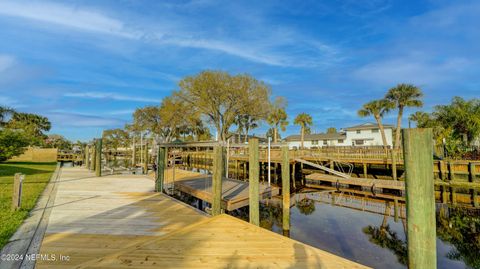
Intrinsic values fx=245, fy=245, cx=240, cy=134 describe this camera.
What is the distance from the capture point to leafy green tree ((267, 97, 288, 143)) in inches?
1410

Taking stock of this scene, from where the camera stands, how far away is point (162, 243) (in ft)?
12.4

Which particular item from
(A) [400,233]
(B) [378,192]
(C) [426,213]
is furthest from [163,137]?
(C) [426,213]

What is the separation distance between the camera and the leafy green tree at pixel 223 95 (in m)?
32.5

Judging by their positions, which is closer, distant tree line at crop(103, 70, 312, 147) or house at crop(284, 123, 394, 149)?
distant tree line at crop(103, 70, 312, 147)

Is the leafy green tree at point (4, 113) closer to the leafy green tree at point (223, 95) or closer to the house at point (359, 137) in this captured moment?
the leafy green tree at point (223, 95)

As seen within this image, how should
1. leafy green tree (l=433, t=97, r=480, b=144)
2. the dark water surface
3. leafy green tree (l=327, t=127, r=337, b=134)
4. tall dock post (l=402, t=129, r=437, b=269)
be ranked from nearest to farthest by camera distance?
tall dock post (l=402, t=129, r=437, b=269)
the dark water surface
leafy green tree (l=433, t=97, r=480, b=144)
leafy green tree (l=327, t=127, r=337, b=134)

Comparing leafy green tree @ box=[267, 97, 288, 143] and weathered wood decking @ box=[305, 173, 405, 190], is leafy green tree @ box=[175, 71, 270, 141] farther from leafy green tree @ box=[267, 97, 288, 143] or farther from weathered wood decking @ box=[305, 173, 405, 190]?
weathered wood decking @ box=[305, 173, 405, 190]

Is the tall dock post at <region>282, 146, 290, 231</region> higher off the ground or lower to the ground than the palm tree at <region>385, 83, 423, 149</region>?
lower

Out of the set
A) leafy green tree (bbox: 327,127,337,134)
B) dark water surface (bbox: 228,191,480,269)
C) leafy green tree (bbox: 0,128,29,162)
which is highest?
leafy green tree (bbox: 327,127,337,134)

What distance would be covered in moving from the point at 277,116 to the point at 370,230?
34794mm

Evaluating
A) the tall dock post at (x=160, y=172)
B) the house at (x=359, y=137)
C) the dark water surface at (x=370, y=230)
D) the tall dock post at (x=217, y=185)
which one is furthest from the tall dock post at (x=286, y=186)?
the house at (x=359, y=137)

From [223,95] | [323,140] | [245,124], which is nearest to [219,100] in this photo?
[223,95]

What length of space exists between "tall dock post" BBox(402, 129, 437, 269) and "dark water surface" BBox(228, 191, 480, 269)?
12.5 ft

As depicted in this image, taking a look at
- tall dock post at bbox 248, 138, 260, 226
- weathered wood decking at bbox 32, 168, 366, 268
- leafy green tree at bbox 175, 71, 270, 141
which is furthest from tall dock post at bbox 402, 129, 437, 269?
leafy green tree at bbox 175, 71, 270, 141
